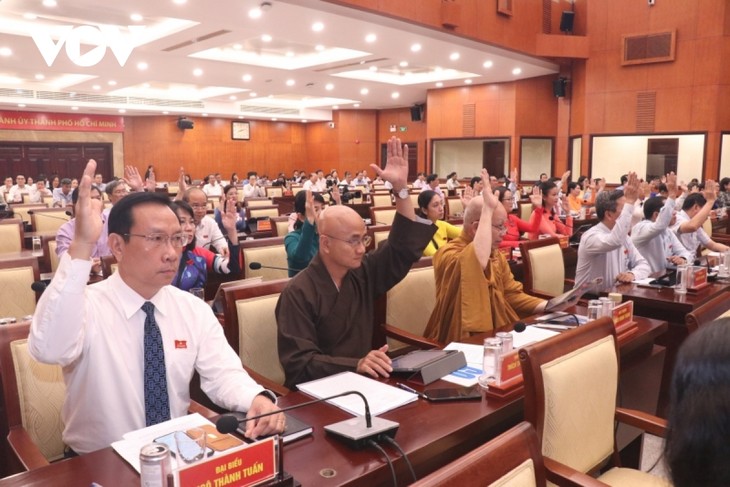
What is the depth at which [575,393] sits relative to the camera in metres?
1.59

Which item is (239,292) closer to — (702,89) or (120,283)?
(120,283)

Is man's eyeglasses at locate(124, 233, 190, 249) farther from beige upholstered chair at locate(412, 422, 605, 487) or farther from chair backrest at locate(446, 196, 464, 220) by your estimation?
chair backrest at locate(446, 196, 464, 220)

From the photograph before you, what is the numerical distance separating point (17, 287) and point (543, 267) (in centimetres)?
Result: 295

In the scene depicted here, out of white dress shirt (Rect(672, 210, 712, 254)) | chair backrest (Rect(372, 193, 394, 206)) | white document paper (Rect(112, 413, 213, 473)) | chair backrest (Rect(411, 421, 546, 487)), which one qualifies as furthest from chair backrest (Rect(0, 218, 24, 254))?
white dress shirt (Rect(672, 210, 712, 254))

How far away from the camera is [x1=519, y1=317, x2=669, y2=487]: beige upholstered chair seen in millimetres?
1495

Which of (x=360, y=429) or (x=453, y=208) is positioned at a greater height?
(x=453, y=208)

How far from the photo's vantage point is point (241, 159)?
1958 cm

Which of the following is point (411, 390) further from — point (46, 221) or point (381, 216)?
point (46, 221)

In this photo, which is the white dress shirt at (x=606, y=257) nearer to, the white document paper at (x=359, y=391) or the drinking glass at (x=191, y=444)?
the white document paper at (x=359, y=391)

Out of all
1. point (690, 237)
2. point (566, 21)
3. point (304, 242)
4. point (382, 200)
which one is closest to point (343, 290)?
point (304, 242)

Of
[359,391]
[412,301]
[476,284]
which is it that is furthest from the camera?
[412,301]

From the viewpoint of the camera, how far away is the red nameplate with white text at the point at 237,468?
106 cm

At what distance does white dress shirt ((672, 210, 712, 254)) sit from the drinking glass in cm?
460

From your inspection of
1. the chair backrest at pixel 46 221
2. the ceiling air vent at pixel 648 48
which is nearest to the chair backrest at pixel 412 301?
the chair backrest at pixel 46 221
